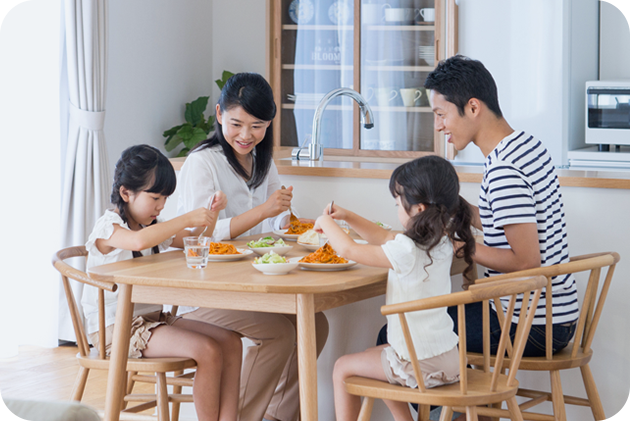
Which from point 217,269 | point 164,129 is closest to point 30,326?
point 164,129

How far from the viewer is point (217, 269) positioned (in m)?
1.77

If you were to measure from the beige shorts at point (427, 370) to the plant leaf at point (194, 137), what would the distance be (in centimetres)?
314

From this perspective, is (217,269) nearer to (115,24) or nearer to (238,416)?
(238,416)

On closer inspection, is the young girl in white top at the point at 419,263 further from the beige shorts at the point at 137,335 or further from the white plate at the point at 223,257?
the beige shorts at the point at 137,335

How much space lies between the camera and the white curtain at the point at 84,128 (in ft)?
11.7

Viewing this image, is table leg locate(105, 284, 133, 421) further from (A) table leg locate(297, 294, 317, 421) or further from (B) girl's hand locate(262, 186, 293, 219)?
(B) girl's hand locate(262, 186, 293, 219)

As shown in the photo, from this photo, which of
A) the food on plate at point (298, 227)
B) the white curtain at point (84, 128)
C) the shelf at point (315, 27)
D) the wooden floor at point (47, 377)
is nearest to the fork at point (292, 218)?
the food on plate at point (298, 227)

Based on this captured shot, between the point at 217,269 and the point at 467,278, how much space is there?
2.45 feet

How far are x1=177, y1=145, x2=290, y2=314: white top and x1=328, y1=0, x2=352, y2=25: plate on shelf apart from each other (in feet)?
7.20

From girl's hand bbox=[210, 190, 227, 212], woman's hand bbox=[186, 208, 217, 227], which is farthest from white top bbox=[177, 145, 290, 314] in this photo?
woman's hand bbox=[186, 208, 217, 227]

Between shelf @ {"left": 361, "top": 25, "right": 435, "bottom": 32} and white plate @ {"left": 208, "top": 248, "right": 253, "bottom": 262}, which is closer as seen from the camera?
white plate @ {"left": 208, "top": 248, "right": 253, "bottom": 262}

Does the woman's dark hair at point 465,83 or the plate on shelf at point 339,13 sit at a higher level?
the plate on shelf at point 339,13

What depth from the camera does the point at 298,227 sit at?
229 cm

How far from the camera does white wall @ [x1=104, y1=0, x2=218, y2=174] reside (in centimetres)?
413
